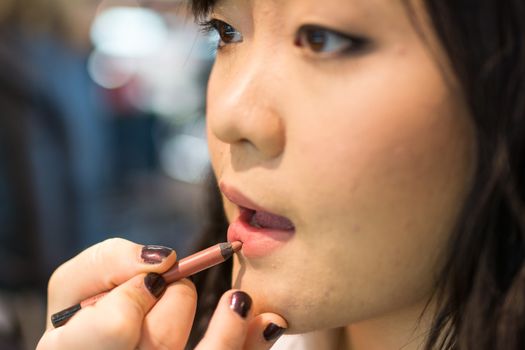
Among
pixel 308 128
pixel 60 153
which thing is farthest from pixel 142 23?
pixel 308 128

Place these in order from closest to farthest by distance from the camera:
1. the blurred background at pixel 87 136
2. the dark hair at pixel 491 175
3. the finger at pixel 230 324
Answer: the dark hair at pixel 491 175, the finger at pixel 230 324, the blurred background at pixel 87 136

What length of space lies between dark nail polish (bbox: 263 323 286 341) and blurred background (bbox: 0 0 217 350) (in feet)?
1.19

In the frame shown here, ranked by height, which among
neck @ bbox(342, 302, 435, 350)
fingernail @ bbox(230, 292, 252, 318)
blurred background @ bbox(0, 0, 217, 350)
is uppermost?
fingernail @ bbox(230, 292, 252, 318)

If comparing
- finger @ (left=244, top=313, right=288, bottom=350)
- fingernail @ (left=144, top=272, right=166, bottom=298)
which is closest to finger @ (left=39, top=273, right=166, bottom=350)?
fingernail @ (left=144, top=272, right=166, bottom=298)

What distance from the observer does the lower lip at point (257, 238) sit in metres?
0.67

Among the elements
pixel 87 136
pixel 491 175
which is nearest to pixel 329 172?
pixel 491 175

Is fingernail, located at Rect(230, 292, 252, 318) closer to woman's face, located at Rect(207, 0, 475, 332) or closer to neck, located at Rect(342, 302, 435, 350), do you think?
woman's face, located at Rect(207, 0, 475, 332)

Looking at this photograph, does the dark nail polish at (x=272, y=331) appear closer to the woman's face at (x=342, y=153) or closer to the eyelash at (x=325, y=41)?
the woman's face at (x=342, y=153)

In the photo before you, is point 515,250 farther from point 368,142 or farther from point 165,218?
point 165,218

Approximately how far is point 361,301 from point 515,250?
138mm

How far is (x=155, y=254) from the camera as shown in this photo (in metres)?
0.72

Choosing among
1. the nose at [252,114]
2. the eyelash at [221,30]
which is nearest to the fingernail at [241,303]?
the nose at [252,114]

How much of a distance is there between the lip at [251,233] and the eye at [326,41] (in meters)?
0.15

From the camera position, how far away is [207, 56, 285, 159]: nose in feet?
2.07
